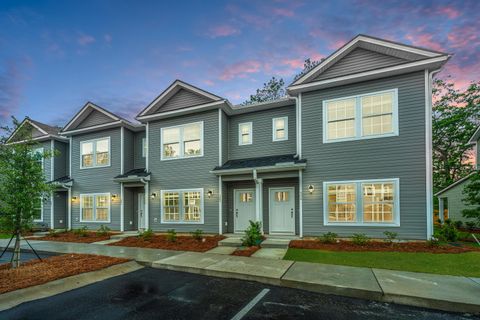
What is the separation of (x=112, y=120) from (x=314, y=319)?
1405 centimetres

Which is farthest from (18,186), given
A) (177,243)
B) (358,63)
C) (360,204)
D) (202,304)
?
(358,63)

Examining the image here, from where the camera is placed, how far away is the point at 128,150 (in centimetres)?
1394

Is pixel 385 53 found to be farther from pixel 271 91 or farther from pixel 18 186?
pixel 271 91

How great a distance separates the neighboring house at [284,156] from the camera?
27.2 feet

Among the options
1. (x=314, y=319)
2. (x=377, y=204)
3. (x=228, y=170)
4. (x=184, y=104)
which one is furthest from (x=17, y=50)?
(x=377, y=204)

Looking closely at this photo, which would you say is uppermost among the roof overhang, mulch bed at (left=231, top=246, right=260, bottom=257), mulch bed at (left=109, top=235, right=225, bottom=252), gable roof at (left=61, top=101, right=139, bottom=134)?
the roof overhang

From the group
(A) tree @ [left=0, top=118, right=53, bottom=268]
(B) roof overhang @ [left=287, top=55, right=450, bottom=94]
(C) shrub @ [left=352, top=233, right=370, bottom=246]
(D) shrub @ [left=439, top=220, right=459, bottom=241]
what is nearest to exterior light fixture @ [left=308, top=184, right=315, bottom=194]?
(C) shrub @ [left=352, top=233, right=370, bottom=246]

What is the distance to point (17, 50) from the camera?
13.7 m

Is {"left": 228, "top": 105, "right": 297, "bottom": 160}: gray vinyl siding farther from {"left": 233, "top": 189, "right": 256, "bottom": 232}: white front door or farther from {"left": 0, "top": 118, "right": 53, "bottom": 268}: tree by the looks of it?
{"left": 0, "top": 118, "right": 53, "bottom": 268}: tree

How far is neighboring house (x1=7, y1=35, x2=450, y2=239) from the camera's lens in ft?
27.2

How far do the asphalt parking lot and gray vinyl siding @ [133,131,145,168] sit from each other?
9.69 m

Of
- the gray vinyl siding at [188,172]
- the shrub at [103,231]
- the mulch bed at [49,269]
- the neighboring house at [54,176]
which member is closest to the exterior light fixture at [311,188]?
the gray vinyl siding at [188,172]

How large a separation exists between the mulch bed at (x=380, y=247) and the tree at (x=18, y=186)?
827 cm

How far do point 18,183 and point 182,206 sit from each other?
643 centimetres
